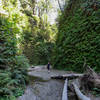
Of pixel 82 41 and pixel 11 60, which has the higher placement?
pixel 82 41

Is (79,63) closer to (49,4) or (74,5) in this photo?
(74,5)

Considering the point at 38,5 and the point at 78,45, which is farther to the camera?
the point at 38,5

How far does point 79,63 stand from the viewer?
930 centimetres

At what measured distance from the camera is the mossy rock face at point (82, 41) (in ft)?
27.3

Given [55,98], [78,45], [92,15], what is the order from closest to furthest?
[55,98] → [92,15] → [78,45]

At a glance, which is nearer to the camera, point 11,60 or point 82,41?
point 11,60

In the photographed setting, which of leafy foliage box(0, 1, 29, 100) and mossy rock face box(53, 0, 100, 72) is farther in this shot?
mossy rock face box(53, 0, 100, 72)

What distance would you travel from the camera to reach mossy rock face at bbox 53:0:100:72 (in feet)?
27.3

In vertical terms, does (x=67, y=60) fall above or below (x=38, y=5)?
below

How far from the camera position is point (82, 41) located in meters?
9.78

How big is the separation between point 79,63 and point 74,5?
9331 mm

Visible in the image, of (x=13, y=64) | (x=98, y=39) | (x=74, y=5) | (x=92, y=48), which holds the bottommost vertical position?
(x=13, y=64)

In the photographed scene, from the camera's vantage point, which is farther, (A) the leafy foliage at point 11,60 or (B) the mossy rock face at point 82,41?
(B) the mossy rock face at point 82,41

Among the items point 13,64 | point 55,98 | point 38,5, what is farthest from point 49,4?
point 55,98
